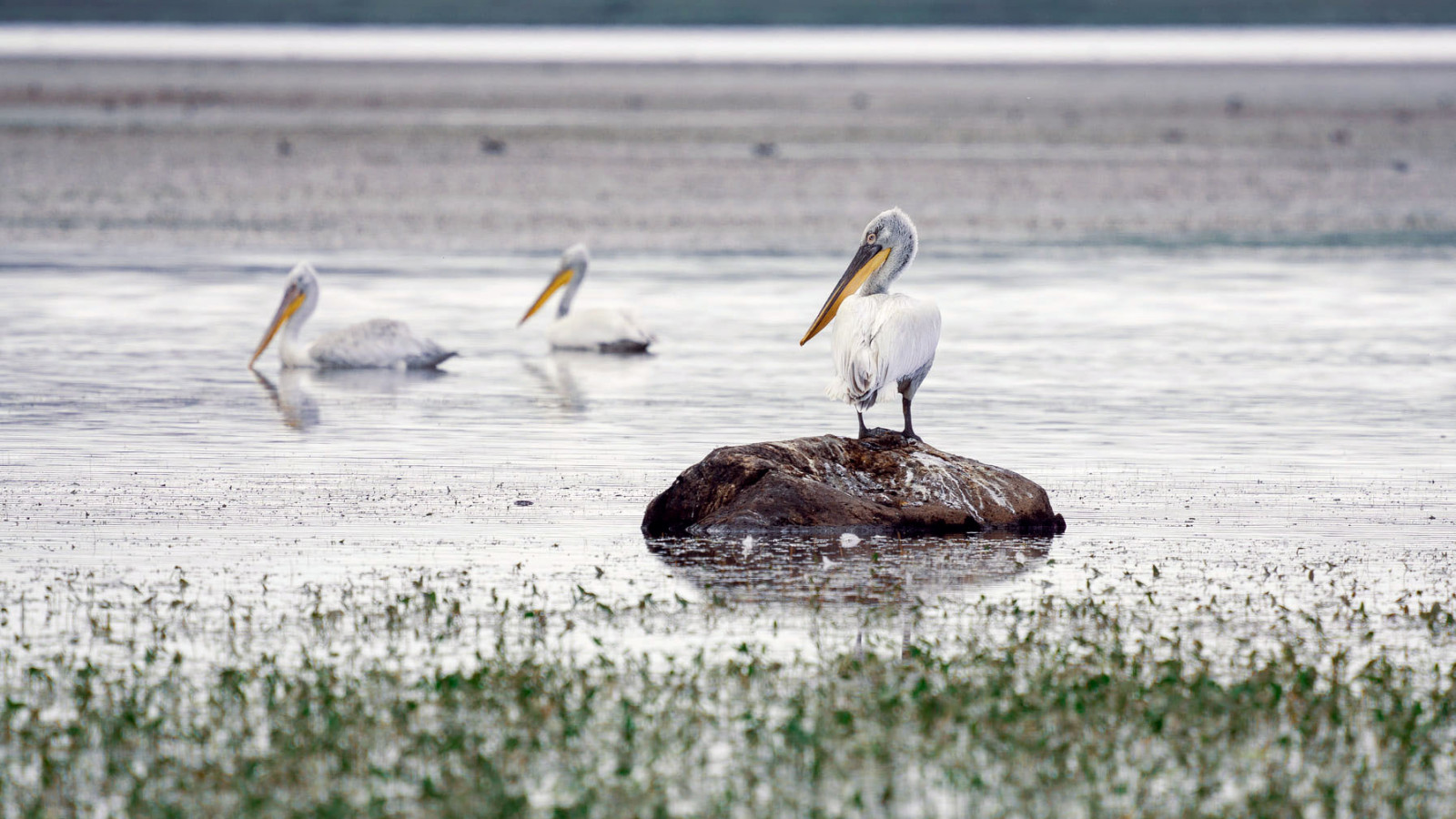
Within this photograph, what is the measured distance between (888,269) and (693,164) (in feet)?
79.1

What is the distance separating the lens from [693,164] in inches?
1331

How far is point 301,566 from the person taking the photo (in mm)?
7805

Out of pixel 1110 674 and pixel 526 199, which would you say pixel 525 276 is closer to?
pixel 526 199

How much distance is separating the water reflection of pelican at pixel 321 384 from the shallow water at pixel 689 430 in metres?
0.05

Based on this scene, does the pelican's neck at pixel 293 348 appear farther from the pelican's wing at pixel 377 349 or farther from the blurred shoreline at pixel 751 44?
the blurred shoreline at pixel 751 44

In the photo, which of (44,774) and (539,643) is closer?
(44,774)

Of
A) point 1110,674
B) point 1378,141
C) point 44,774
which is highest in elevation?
point 1378,141

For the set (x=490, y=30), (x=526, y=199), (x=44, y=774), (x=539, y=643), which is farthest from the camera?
(x=490, y=30)

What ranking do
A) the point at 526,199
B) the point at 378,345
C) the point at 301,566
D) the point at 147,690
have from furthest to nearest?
the point at 526,199, the point at 378,345, the point at 301,566, the point at 147,690

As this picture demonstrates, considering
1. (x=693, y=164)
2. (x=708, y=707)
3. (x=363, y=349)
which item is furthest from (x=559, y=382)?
(x=693, y=164)

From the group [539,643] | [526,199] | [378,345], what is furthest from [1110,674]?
[526,199]

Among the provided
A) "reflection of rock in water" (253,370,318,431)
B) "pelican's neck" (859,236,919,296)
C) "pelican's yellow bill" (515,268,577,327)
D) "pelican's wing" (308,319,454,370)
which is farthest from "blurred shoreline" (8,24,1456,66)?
"pelican's neck" (859,236,919,296)

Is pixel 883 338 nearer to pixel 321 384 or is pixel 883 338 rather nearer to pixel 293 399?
pixel 293 399

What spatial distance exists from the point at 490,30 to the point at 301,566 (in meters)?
96.0
